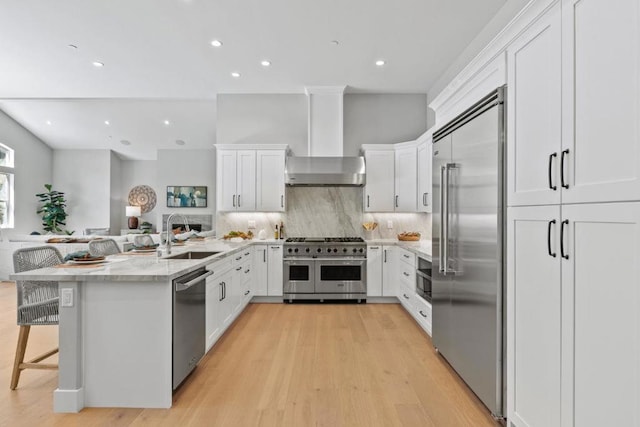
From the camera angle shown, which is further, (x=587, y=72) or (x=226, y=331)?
(x=226, y=331)

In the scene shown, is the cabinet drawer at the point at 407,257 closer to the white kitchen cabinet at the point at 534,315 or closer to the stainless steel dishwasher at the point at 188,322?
the white kitchen cabinet at the point at 534,315

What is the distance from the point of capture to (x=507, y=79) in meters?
1.98

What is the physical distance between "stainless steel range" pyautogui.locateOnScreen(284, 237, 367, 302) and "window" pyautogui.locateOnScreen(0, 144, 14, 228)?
850cm

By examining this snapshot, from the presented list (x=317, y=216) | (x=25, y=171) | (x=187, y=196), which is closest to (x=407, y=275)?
(x=317, y=216)

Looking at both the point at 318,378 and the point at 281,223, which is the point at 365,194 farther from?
the point at 318,378

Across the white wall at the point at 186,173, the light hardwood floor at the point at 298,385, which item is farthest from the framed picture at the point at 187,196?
the light hardwood floor at the point at 298,385

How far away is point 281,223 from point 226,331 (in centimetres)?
215

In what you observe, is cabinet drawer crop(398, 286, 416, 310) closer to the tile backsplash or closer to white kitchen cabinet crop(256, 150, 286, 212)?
the tile backsplash

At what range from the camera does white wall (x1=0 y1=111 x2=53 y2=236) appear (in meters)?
9.02

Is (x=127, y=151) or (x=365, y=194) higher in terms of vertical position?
(x=127, y=151)

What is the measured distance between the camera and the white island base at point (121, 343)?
7.32 feet

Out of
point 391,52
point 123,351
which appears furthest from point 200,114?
point 123,351

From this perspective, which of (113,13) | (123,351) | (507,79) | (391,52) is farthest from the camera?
(391,52)

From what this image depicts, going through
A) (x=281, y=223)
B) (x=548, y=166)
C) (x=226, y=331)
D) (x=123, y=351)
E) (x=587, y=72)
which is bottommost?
(x=226, y=331)
